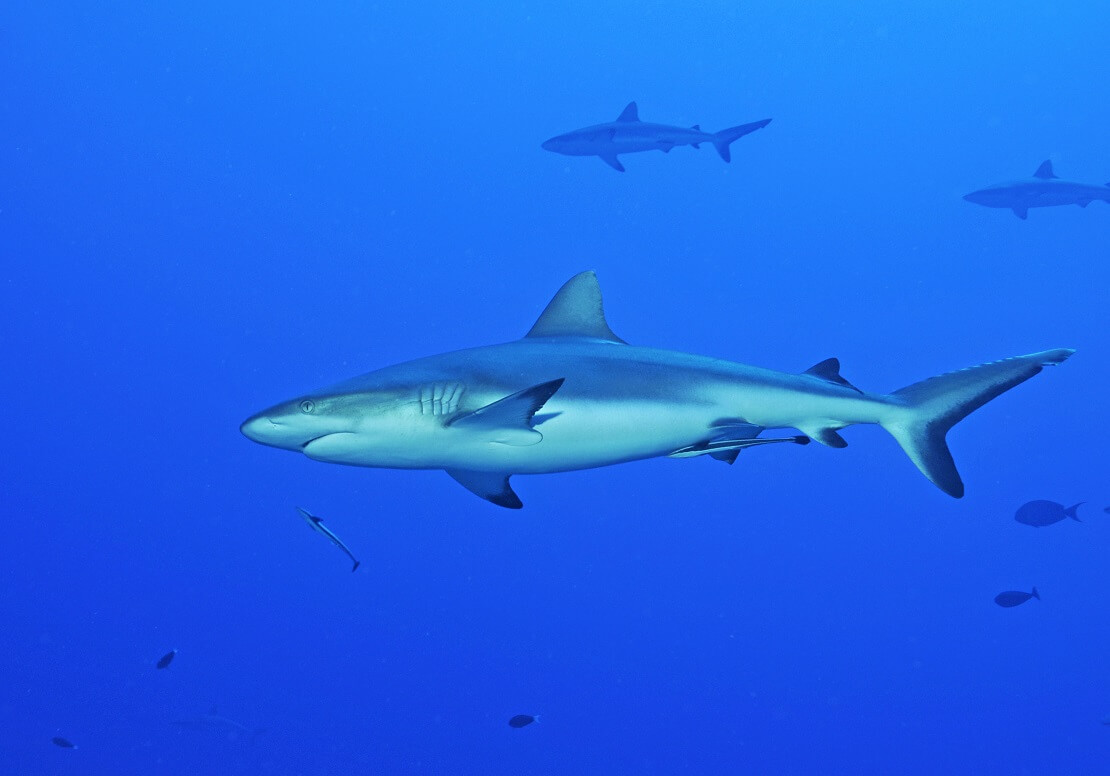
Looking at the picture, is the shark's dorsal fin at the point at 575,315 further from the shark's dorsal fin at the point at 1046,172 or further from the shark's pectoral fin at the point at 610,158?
the shark's dorsal fin at the point at 1046,172

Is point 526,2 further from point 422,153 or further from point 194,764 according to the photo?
point 194,764

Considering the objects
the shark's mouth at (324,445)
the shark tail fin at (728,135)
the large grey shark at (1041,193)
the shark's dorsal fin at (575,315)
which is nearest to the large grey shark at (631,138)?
the shark tail fin at (728,135)

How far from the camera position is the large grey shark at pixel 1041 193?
38.3 feet

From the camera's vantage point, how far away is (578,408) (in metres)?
3.38

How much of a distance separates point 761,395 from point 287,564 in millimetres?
60222

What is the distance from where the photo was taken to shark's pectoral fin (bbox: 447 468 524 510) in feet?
12.2

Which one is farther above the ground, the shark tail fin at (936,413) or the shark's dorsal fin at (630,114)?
the shark's dorsal fin at (630,114)

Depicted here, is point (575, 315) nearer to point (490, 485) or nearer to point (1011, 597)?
point (490, 485)

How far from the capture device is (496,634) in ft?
157

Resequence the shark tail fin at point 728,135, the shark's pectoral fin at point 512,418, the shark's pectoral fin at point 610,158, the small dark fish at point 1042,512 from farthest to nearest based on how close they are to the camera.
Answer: the shark's pectoral fin at point 610,158 < the shark tail fin at point 728,135 < the small dark fish at point 1042,512 < the shark's pectoral fin at point 512,418

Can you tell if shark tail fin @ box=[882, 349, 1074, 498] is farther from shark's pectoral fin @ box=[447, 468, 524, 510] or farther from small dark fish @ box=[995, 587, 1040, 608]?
small dark fish @ box=[995, 587, 1040, 608]

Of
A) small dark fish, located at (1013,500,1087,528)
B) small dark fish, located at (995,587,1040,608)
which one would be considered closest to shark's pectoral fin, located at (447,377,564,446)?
small dark fish, located at (995,587,1040,608)

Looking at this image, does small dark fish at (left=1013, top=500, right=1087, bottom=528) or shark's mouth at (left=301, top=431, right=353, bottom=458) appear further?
small dark fish at (left=1013, top=500, right=1087, bottom=528)

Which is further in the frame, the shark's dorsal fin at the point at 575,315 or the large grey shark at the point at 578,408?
the shark's dorsal fin at the point at 575,315
